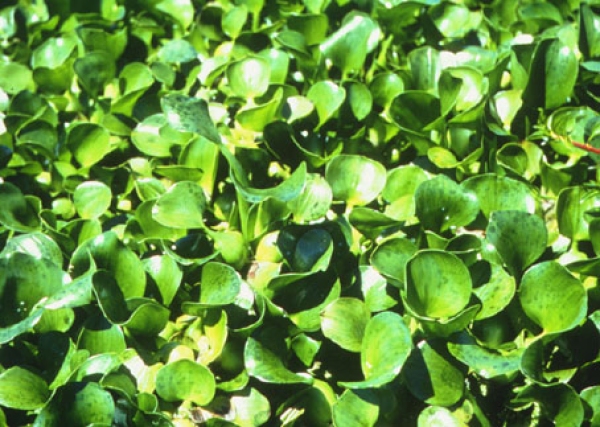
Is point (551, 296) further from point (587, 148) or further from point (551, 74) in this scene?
point (551, 74)

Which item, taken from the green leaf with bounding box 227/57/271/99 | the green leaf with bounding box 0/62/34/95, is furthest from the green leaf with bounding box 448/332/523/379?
the green leaf with bounding box 0/62/34/95

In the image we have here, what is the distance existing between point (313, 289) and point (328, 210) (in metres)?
0.21

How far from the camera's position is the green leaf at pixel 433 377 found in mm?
1367

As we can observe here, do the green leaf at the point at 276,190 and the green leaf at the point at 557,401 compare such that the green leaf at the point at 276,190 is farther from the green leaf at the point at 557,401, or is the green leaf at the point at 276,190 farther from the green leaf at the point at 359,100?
the green leaf at the point at 557,401

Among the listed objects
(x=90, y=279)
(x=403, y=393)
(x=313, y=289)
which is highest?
(x=90, y=279)

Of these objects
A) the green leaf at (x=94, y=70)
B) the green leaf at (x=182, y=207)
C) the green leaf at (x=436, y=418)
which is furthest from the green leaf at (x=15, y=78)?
the green leaf at (x=436, y=418)

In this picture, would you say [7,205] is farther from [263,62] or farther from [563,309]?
[563,309]

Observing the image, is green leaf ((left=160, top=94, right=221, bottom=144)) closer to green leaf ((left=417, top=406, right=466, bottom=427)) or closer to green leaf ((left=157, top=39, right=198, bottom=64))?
green leaf ((left=157, top=39, right=198, bottom=64))

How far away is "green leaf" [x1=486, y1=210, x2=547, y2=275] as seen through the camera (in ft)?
4.77

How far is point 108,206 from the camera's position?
5.66 ft

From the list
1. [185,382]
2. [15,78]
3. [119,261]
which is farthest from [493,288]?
[15,78]

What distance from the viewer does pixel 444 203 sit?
153 centimetres

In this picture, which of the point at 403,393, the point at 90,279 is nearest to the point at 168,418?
the point at 90,279

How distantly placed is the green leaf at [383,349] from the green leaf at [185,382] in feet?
0.82
